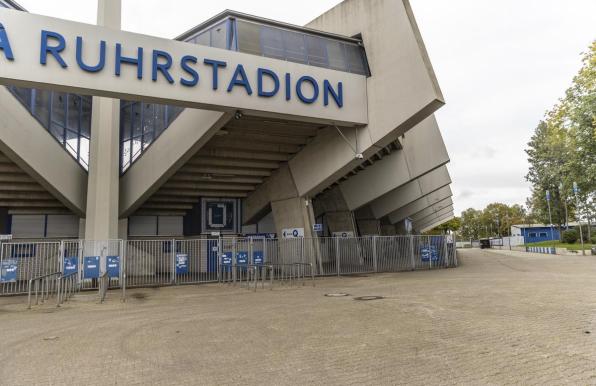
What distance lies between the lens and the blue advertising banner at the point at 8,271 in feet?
43.0

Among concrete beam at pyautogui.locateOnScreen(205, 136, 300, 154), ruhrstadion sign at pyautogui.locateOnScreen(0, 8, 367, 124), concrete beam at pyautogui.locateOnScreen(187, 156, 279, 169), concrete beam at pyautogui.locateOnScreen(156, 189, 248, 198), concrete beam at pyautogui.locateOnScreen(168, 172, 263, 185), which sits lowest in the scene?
concrete beam at pyautogui.locateOnScreen(156, 189, 248, 198)

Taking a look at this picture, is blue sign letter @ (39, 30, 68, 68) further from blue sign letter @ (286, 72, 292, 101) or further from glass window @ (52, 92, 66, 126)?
blue sign letter @ (286, 72, 292, 101)

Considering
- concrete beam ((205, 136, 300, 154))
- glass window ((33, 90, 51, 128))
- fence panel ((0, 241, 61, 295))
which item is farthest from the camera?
concrete beam ((205, 136, 300, 154))

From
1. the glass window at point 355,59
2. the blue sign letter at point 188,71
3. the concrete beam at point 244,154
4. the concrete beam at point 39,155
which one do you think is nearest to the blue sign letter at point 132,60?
the blue sign letter at point 188,71

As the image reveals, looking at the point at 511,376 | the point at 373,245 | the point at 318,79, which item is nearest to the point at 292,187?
the point at 373,245

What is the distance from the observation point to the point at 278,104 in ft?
52.5

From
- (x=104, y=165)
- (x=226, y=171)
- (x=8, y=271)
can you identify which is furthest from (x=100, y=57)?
(x=226, y=171)

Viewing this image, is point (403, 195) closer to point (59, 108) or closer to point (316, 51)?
point (316, 51)

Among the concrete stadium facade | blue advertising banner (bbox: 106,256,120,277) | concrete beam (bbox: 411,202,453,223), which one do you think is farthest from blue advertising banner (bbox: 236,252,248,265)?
concrete beam (bbox: 411,202,453,223)

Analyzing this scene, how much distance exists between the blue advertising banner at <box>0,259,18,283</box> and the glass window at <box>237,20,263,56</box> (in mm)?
→ 10891

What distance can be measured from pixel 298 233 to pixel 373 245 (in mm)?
3898

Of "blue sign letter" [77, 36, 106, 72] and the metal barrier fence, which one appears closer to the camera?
"blue sign letter" [77, 36, 106, 72]

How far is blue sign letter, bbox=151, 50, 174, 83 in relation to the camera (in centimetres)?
1399

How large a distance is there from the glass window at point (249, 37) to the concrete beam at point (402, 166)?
1451cm
